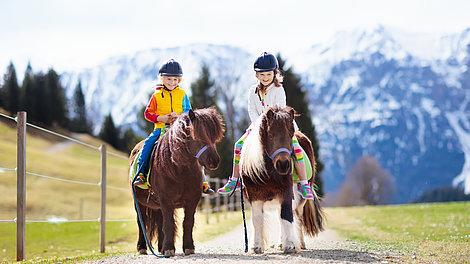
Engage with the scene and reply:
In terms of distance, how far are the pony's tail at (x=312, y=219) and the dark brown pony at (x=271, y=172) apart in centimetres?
118

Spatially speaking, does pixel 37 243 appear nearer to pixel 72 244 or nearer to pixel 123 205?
pixel 72 244

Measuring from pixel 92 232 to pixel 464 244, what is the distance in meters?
15.9

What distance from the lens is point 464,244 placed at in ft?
33.8

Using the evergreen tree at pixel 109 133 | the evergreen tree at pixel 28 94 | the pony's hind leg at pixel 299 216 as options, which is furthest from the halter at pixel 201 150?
the evergreen tree at pixel 109 133

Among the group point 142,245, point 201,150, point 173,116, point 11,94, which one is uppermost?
point 11,94

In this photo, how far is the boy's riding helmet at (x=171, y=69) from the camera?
8.99 meters

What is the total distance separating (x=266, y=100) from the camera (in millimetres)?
9156

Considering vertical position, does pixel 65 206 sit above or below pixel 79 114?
below

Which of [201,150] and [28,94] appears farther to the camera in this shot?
[28,94]

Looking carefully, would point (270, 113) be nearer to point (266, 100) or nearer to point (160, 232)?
point (266, 100)

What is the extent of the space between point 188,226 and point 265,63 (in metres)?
2.25

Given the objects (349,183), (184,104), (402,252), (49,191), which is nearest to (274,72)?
(184,104)

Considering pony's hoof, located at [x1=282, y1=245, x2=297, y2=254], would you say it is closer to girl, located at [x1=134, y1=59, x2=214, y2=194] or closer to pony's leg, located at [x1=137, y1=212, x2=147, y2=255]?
girl, located at [x1=134, y1=59, x2=214, y2=194]

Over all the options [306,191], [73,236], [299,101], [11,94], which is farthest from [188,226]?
[11,94]
